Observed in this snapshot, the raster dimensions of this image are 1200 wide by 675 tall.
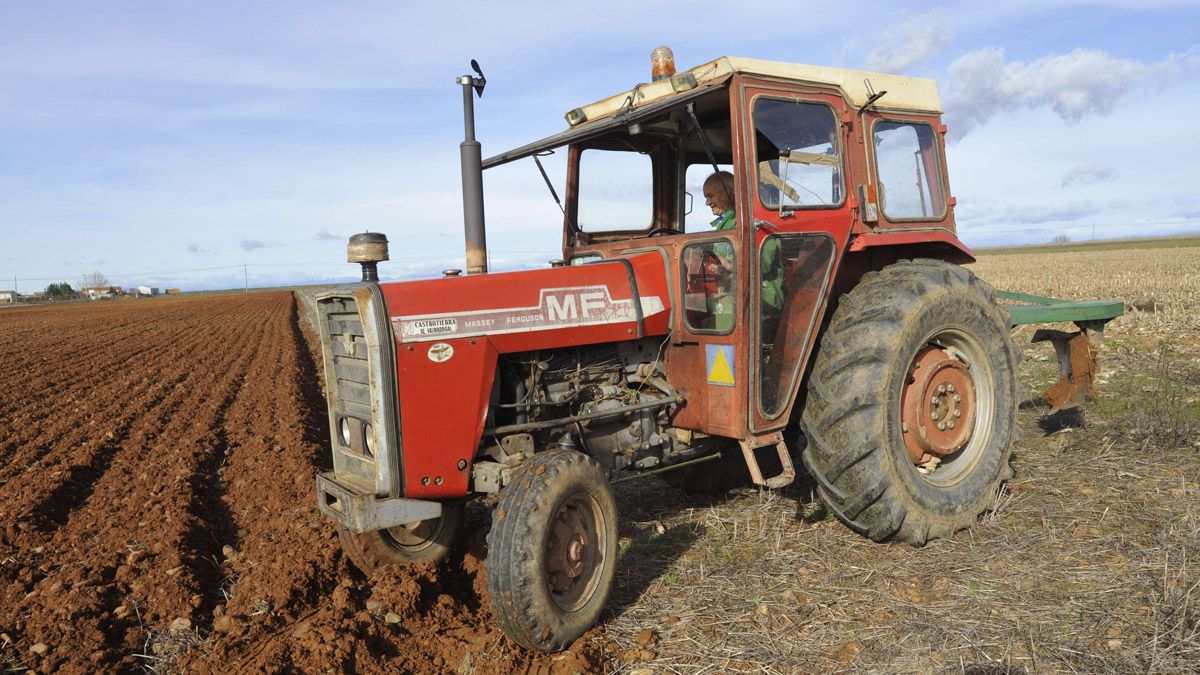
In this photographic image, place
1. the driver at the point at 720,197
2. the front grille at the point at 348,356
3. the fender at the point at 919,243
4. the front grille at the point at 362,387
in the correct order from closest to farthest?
the front grille at the point at 362,387, the front grille at the point at 348,356, the driver at the point at 720,197, the fender at the point at 919,243

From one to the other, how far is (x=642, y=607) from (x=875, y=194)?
2.45 meters

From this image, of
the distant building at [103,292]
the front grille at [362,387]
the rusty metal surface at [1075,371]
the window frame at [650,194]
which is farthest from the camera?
the distant building at [103,292]

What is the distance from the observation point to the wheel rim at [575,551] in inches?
128

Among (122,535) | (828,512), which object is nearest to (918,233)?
(828,512)

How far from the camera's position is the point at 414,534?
13.1 ft

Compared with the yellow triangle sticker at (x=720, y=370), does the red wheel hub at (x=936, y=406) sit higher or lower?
lower

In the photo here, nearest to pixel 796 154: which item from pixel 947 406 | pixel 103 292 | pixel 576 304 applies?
pixel 576 304

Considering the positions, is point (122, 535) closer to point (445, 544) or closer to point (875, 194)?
point (445, 544)

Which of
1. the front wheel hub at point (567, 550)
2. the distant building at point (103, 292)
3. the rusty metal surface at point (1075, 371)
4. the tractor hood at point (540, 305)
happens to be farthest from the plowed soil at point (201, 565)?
the distant building at point (103, 292)

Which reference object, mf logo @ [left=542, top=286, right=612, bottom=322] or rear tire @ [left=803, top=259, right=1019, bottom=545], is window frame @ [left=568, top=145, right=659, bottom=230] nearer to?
mf logo @ [left=542, top=286, right=612, bottom=322]

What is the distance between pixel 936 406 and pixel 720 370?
51.4 inches

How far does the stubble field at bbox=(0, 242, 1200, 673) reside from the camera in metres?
3.13

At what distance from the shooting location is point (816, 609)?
3.46m

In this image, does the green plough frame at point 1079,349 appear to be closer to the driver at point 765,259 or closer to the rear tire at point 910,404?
the rear tire at point 910,404
